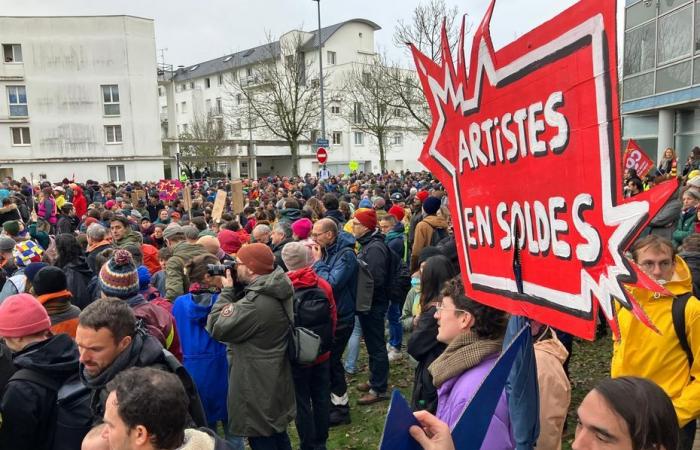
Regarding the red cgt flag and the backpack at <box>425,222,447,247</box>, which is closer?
the backpack at <box>425,222,447,247</box>

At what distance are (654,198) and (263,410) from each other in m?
3.22

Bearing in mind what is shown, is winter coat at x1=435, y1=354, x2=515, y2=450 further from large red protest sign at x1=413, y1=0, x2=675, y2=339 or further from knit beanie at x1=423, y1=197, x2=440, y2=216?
knit beanie at x1=423, y1=197, x2=440, y2=216

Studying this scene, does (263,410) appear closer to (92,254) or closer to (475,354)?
(475,354)

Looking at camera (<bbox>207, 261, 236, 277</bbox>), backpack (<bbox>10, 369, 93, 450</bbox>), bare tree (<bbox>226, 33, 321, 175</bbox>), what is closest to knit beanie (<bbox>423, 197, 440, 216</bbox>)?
camera (<bbox>207, 261, 236, 277</bbox>)

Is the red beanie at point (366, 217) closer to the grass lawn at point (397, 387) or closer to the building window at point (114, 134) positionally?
the grass lawn at point (397, 387)

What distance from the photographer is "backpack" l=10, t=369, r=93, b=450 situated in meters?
2.71

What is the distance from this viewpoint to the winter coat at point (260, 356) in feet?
12.1

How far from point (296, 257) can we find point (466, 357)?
7.56 feet

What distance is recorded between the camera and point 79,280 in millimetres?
5195

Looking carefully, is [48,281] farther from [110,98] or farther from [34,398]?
[110,98]

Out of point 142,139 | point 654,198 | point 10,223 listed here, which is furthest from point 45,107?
point 654,198

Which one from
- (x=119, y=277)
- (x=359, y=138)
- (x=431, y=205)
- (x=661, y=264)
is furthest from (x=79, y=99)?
(x=661, y=264)

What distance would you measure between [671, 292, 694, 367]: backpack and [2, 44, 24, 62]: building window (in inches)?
1721

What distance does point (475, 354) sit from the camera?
2.36 metres
